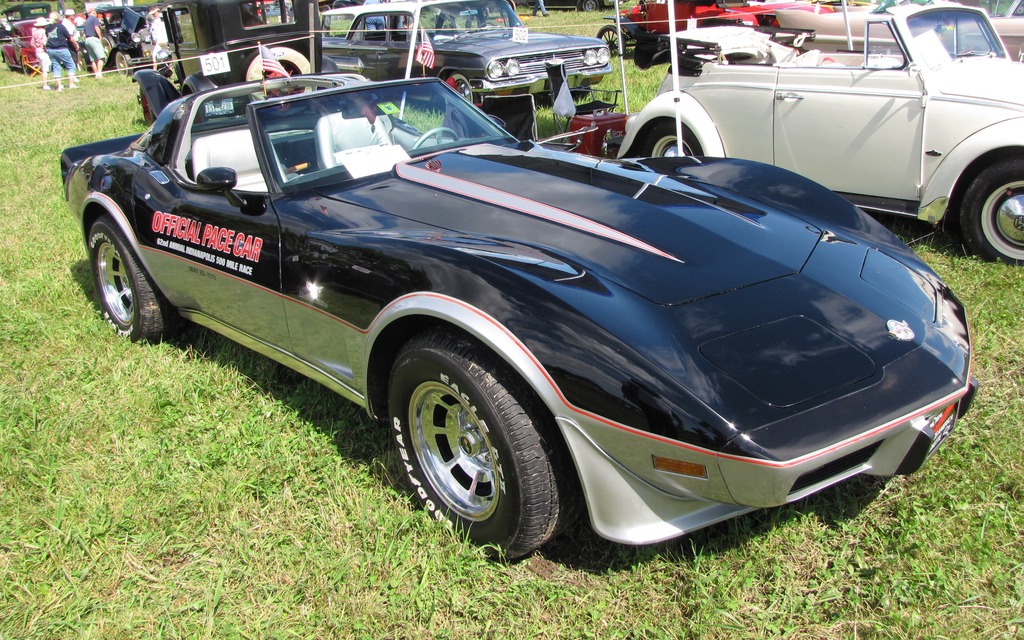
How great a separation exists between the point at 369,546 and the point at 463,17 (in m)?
10.2

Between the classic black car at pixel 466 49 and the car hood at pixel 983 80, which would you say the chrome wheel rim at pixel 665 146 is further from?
the classic black car at pixel 466 49

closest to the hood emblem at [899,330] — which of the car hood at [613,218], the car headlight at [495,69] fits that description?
the car hood at [613,218]

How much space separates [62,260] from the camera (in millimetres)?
6277

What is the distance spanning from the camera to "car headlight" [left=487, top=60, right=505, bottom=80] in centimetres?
1042

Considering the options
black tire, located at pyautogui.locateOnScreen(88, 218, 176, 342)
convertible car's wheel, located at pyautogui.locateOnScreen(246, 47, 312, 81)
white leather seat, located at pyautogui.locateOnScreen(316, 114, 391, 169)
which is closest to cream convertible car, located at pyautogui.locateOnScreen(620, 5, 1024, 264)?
white leather seat, located at pyautogui.locateOnScreen(316, 114, 391, 169)

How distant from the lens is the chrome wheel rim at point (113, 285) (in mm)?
4625

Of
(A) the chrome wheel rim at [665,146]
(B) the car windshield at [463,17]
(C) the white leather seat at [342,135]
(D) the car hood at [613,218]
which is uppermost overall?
(B) the car windshield at [463,17]

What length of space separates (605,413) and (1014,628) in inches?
51.7

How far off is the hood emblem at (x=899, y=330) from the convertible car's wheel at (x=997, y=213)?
288cm

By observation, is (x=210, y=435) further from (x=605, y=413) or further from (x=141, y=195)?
(x=605, y=413)

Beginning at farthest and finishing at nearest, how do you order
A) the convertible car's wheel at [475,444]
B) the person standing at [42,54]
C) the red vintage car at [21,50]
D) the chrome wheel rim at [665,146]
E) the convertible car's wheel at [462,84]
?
1. the red vintage car at [21,50]
2. the person standing at [42,54]
3. the convertible car's wheel at [462,84]
4. the chrome wheel rim at [665,146]
5. the convertible car's wheel at [475,444]

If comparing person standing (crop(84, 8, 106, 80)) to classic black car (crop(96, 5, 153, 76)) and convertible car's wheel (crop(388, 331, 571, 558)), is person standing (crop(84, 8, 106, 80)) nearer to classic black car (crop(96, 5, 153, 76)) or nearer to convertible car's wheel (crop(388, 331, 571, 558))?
classic black car (crop(96, 5, 153, 76))

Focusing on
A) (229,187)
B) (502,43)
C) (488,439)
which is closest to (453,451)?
(488,439)

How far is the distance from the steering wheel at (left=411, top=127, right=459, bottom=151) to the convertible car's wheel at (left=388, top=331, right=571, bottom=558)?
1442 millimetres
